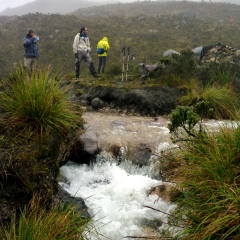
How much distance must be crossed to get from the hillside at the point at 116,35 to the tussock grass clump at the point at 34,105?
1581 centimetres

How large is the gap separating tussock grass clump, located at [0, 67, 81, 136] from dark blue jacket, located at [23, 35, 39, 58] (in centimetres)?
582

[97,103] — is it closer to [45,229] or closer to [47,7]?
[45,229]

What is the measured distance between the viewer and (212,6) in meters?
51.8

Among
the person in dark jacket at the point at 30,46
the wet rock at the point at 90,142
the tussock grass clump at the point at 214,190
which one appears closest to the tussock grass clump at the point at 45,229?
the tussock grass clump at the point at 214,190

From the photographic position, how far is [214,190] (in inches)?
134

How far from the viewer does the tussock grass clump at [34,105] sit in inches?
207

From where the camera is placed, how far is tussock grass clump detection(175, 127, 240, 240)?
2977 millimetres

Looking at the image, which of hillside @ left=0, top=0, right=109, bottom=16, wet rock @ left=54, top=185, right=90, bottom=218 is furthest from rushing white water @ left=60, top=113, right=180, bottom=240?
hillside @ left=0, top=0, right=109, bottom=16

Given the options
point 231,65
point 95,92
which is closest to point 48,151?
point 95,92

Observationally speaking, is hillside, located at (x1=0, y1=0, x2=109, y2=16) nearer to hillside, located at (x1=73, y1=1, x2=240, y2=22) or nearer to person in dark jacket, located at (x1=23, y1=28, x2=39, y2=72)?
hillside, located at (x1=73, y1=1, x2=240, y2=22)

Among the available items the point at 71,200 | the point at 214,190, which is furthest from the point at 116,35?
the point at 214,190

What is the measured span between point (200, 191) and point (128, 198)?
207 cm

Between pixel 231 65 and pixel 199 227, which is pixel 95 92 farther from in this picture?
pixel 199 227

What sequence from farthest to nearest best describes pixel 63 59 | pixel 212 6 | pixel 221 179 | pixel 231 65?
1. pixel 212 6
2. pixel 63 59
3. pixel 231 65
4. pixel 221 179
